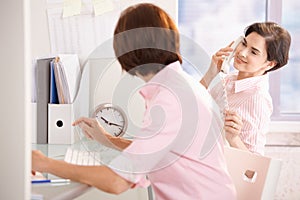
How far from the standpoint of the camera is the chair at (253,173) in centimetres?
139

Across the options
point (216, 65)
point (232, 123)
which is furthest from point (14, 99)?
point (216, 65)

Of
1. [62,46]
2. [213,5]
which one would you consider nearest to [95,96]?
[62,46]

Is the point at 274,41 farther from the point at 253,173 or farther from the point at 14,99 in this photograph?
the point at 14,99

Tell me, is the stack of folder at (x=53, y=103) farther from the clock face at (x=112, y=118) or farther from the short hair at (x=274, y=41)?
the short hair at (x=274, y=41)

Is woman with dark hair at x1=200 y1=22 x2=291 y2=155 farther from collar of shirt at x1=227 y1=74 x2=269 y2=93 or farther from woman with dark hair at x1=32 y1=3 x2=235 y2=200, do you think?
woman with dark hair at x1=32 y1=3 x2=235 y2=200

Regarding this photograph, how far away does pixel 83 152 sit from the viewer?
172 cm

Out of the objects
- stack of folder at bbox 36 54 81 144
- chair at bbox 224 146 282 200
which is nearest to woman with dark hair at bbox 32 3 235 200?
chair at bbox 224 146 282 200

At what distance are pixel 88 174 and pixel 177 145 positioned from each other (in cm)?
Result: 22

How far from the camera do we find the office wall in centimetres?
76

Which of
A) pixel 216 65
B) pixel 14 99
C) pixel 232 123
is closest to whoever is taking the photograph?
pixel 14 99

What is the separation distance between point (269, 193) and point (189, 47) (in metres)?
1.26

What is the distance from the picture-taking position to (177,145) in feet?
3.99

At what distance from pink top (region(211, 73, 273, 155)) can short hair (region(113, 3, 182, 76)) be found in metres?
0.70

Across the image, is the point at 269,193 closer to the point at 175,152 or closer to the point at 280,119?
the point at 175,152
